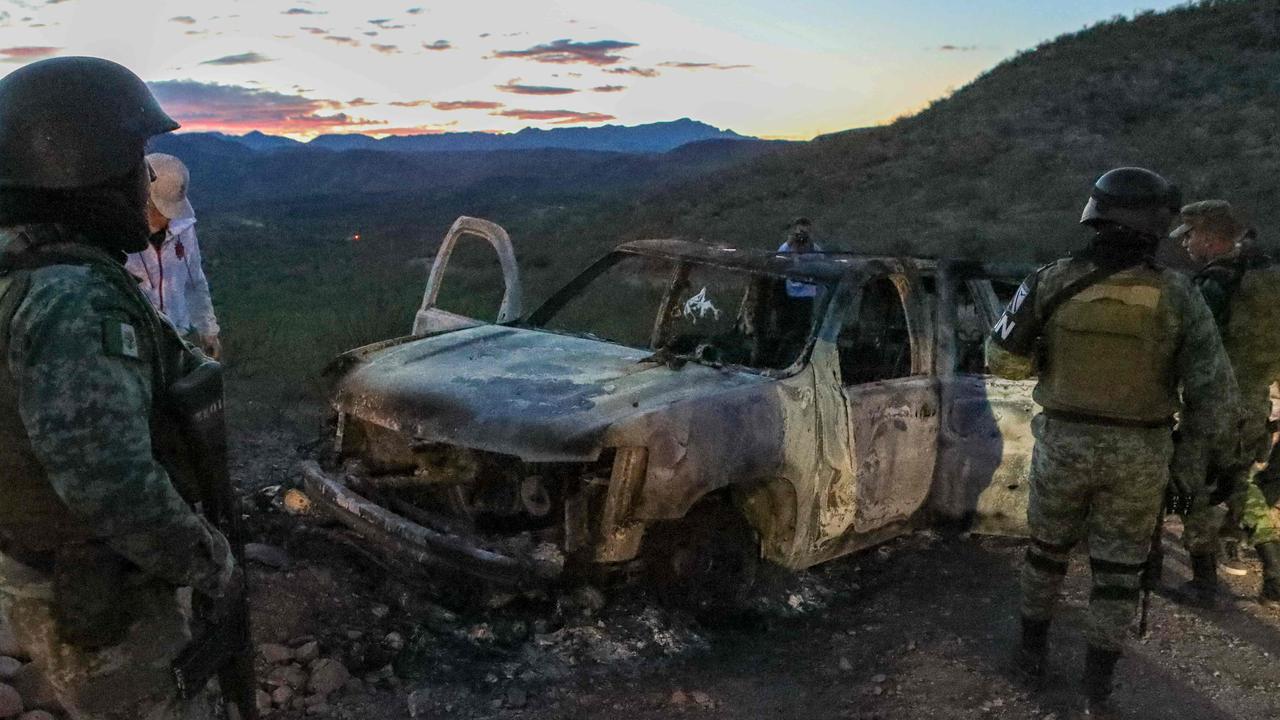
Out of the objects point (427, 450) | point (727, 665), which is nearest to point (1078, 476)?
point (727, 665)

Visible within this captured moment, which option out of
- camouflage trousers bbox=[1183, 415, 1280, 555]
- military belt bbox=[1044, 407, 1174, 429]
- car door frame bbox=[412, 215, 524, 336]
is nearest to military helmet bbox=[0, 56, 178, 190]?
military belt bbox=[1044, 407, 1174, 429]

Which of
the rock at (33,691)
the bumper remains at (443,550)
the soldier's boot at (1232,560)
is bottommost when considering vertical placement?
the soldier's boot at (1232,560)

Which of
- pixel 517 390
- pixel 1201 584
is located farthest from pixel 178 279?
pixel 1201 584

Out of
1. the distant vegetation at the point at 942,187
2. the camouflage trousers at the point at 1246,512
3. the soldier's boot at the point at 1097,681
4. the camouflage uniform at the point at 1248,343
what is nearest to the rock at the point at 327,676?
the soldier's boot at the point at 1097,681

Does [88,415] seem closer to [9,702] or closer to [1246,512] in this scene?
[9,702]

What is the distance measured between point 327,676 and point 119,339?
219cm

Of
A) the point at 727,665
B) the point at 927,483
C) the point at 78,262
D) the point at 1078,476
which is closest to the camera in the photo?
the point at 78,262

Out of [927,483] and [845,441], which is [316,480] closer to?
[845,441]

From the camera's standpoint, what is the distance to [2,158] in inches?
73.6

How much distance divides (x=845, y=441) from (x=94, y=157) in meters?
3.11

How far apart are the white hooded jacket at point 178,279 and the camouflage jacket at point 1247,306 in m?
4.50

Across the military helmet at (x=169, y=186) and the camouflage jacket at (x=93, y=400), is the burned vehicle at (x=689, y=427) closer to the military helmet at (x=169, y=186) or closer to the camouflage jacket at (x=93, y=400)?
the military helmet at (x=169, y=186)

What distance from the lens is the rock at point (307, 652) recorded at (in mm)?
3684

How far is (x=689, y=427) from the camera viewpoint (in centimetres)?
368
